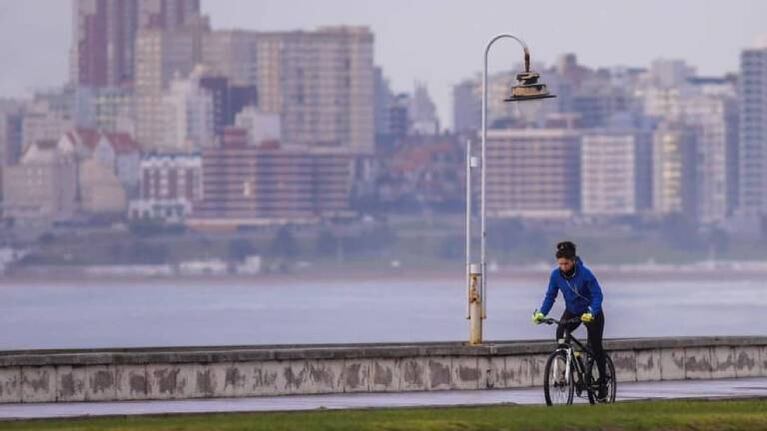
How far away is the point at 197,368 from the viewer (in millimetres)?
29484

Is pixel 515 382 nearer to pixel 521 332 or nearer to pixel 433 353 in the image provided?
pixel 433 353

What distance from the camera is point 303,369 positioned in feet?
98.8

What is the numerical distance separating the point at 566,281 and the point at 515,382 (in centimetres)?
572

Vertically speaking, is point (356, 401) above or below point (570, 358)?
below

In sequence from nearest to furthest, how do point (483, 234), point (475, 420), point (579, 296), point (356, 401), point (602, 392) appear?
point (475, 420) → point (579, 296) → point (602, 392) → point (356, 401) → point (483, 234)

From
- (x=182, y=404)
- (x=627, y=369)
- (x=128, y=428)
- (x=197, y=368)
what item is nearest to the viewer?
(x=128, y=428)

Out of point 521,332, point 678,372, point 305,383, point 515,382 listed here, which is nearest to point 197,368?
point 305,383

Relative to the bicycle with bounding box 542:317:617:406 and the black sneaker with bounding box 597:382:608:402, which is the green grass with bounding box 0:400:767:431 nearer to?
the bicycle with bounding box 542:317:617:406

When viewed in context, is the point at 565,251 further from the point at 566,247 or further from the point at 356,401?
the point at 356,401

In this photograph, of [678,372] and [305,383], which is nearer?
[305,383]

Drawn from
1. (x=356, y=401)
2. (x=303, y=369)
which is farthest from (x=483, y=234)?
(x=356, y=401)

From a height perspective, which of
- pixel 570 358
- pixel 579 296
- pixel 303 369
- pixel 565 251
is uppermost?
pixel 565 251

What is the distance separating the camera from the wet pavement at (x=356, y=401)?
26.1 meters

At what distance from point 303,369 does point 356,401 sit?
228 cm
